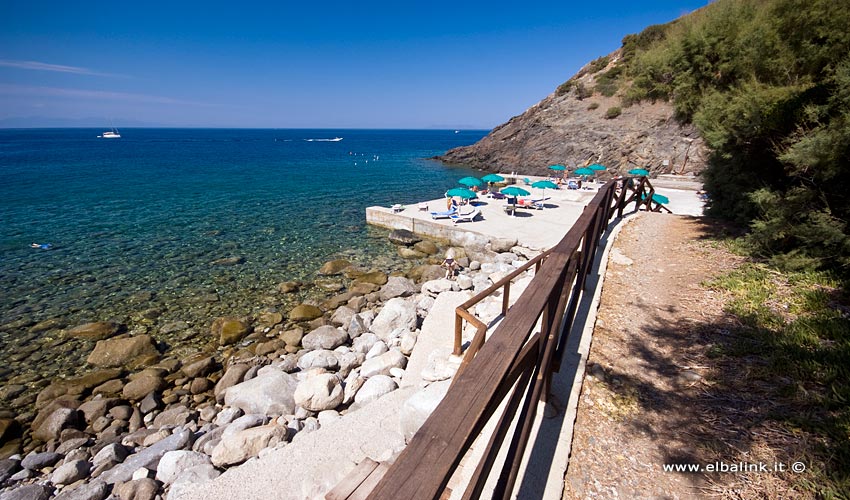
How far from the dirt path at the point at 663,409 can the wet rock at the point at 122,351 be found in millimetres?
9900

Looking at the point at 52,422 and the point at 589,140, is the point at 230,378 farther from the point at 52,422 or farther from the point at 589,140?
the point at 589,140

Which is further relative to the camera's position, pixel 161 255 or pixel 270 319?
pixel 161 255

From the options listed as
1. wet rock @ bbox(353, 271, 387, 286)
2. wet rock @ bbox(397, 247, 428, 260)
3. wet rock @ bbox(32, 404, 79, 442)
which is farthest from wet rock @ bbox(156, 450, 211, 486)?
wet rock @ bbox(397, 247, 428, 260)

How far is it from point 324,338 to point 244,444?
3511mm

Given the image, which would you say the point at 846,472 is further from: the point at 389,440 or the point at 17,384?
the point at 17,384

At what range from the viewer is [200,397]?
7414 millimetres

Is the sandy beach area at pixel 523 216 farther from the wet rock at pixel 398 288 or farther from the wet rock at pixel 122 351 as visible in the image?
the wet rock at pixel 122 351

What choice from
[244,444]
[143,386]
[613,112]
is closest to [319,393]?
[244,444]

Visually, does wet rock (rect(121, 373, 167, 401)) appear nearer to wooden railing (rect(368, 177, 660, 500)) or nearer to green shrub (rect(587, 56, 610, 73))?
wooden railing (rect(368, 177, 660, 500))

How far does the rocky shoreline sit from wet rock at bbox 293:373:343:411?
2 centimetres

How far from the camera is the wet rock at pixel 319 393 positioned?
6.22m

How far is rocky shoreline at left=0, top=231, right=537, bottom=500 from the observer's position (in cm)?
527

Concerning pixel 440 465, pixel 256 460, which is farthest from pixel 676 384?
pixel 256 460

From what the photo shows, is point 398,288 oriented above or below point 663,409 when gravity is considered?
below
